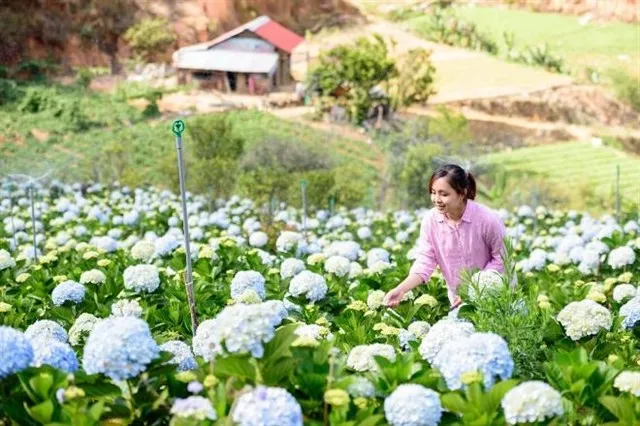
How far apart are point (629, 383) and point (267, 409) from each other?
2.22 ft

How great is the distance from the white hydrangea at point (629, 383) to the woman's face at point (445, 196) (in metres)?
1.31

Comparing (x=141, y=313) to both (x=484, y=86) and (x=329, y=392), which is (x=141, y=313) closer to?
(x=329, y=392)

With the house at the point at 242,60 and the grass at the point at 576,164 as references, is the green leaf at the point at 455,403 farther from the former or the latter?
the house at the point at 242,60

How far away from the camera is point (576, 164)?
20688mm

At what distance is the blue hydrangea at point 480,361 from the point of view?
1773mm

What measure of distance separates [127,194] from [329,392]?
8382 mm

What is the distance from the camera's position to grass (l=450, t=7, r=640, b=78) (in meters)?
22.2

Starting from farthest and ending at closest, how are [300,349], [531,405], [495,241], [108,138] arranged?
[108,138] < [495,241] < [300,349] < [531,405]

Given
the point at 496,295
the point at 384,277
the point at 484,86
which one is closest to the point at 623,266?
the point at 384,277

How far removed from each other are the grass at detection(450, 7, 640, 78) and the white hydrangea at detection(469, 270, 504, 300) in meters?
20.1

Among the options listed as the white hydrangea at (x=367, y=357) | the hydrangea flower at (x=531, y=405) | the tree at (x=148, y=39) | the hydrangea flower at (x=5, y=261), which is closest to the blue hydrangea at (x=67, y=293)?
the hydrangea flower at (x=5, y=261)

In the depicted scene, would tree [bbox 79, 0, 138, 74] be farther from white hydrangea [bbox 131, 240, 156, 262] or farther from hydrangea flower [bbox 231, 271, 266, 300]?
hydrangea flower [bbox 231, 271, 266, 300]

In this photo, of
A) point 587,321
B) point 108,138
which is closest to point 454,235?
point 587,321

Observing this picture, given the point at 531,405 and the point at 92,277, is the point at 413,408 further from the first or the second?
the point at 92,277
